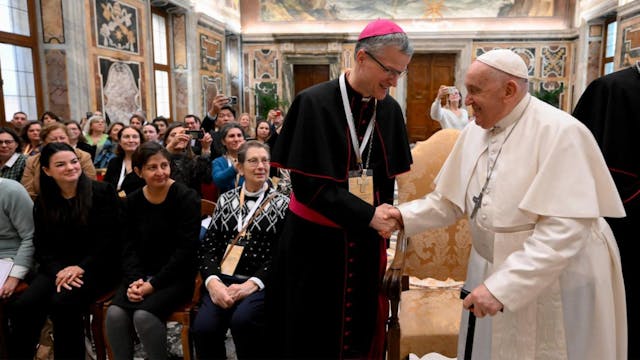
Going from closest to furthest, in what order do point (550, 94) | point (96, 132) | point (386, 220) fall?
point (386, 220) < point (96, 132) < point (550, 94)

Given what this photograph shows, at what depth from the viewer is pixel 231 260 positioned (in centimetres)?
288

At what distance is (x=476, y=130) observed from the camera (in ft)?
6.79

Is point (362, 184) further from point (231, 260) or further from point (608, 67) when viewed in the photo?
point (608, 67)

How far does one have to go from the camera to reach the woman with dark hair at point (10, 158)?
4328 millimetres

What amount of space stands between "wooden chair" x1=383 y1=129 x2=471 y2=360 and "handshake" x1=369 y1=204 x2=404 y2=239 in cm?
23

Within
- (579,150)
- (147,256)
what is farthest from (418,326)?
(147,256)

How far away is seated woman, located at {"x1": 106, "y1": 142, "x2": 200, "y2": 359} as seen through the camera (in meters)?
2.88

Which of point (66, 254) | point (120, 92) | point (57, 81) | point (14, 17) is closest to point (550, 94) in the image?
point (120, 92)

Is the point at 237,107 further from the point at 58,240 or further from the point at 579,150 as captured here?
the point at 579,150

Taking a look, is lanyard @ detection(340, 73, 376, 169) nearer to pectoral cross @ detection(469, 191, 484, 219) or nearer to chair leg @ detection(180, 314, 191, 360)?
pectoral cross @ detection(469, 191, 484, 219)

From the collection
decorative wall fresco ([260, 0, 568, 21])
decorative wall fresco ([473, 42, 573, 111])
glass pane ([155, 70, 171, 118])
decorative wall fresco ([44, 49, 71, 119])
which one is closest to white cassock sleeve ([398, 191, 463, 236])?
decorative wall fresco ([44, 49, 71, 119])

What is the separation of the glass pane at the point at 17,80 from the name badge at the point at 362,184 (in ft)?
21.9

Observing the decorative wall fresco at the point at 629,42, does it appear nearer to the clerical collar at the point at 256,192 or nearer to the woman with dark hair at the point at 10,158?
the clerical collar at the point at 256,192

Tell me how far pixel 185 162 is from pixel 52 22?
4.67m
